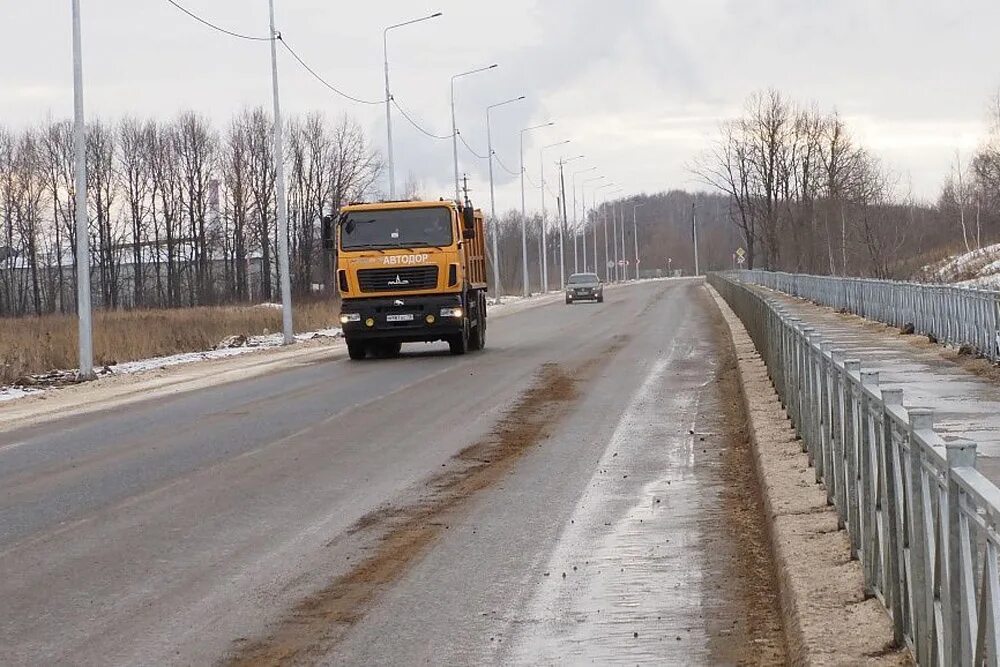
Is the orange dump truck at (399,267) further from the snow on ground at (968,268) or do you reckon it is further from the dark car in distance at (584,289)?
the dark car in distance at (584,289)

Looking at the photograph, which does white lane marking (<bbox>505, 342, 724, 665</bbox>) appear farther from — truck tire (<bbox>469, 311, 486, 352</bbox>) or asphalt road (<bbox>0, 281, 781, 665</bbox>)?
truck tire (<bbox>469, 311, 486, 352</bbox>)

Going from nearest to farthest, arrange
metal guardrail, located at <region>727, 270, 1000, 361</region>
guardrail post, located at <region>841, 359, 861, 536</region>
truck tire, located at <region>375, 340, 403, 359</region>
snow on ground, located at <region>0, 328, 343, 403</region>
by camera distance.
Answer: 1. guardrail post, located at <region>841, 359, 861, 536</region>
2. metal guardrail, located at <region>727, 270, 1000, 361</region>
3. snow on ground, located at <region>0, 328, 343, 403</region>
4. truck tire, located at <region>375, 340, 403, 359</region>

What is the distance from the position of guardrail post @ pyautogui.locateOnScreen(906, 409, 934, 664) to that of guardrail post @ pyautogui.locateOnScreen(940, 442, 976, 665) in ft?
1.26

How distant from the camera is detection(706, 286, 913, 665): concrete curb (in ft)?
18.8

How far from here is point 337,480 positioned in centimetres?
1182

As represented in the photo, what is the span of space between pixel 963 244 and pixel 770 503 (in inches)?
3114

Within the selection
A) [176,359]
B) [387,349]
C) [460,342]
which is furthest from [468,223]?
[176,359]

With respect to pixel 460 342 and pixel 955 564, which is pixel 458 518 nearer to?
pixel 955 564

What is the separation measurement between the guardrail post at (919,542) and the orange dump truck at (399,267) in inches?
909

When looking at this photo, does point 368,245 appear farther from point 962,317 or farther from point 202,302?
point 202,302

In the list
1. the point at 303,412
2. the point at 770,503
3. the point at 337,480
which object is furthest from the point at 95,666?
the point at 303,412

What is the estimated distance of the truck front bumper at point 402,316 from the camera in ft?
91.9

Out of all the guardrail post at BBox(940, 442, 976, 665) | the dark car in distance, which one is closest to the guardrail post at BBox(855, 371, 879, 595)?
the guardrail post at BBox(940, 442, 976, 665)

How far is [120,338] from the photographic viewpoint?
3416 centimetres
